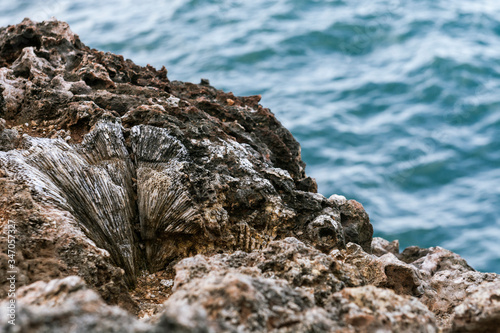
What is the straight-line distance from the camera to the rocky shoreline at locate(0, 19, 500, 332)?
208 cm

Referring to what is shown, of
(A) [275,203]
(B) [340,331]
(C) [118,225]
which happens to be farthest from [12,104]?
(B) [340,331]

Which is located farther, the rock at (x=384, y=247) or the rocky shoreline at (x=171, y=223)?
the rock at (x=384, y=247)

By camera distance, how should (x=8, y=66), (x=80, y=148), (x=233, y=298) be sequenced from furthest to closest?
Result: (x=8, y=66) → (x=80, y=148) → (x=233, y=298)

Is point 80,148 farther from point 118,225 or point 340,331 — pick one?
point 340,331

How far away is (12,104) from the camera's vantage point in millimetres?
4219

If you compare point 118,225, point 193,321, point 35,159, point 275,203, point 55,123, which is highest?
point 55,123

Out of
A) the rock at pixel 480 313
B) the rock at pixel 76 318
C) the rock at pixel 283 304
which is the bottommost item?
the rock at pixel 76 318

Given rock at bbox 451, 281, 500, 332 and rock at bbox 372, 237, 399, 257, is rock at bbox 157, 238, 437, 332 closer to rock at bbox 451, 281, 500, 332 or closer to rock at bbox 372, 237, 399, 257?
rock at bbox 451, 281, 500, 332

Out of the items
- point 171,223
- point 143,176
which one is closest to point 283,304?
point 171,223

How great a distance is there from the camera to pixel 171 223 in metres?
3.56

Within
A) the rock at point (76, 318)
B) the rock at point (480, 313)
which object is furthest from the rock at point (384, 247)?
the rock at point (76, 318)

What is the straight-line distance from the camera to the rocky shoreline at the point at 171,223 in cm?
208

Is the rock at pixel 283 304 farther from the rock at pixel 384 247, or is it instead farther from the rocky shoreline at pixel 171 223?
the rock at pixel 384 247

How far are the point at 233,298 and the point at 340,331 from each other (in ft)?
1.49
